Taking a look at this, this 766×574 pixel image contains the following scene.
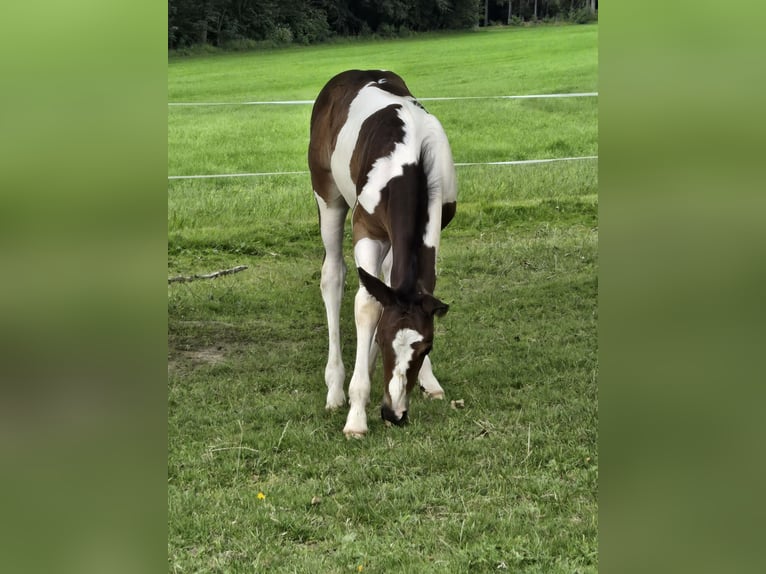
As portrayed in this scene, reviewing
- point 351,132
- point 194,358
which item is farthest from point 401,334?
point 194,358

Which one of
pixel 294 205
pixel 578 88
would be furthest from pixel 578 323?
pixel 578 88

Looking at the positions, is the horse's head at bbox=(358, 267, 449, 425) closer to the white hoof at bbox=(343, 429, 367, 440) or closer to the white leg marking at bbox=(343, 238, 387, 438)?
the white leg marking at bbox=(343, 238, 387, 438)

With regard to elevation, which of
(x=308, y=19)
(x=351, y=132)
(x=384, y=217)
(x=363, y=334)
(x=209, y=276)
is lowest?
(x=209, y=276)

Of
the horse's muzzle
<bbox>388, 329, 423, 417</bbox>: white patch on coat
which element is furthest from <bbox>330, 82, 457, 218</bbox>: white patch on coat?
the horse's muzzle

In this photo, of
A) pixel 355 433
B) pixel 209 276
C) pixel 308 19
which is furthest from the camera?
pixel 308 19

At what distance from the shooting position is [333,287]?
4.96m

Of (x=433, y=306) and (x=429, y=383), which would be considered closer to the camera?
(x=433, y=306)

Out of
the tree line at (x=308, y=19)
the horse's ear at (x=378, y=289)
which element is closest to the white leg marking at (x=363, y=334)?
the horse's ear at (x=378, y=289)

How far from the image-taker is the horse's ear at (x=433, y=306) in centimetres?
382

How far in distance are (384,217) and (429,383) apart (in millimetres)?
1090

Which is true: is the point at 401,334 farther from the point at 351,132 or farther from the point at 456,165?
the point at 456,165

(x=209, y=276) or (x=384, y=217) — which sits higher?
(x=384, y=217)

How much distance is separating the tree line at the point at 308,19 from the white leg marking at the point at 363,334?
5448 millimetres
